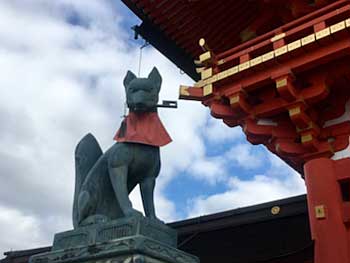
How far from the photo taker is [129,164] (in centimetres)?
370

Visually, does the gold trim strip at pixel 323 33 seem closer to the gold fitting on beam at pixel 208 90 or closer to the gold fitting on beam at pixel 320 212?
the gold fitting on beam at pixel 208 90

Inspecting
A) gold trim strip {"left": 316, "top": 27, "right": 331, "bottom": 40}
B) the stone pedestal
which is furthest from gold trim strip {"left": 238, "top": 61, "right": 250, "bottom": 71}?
the stone pedestal

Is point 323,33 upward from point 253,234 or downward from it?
upward

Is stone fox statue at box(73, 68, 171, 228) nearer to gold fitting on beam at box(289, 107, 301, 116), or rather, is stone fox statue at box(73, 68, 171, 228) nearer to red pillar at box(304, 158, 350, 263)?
gold fitting on beam at box(289, 107, 301, 116)

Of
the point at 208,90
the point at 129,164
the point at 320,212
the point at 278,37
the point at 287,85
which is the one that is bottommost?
the point at 320,212

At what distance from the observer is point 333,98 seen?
4.70 meters

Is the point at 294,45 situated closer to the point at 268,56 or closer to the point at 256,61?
the point at 268,56

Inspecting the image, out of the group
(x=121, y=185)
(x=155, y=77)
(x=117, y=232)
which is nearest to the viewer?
(x=117, y=232)

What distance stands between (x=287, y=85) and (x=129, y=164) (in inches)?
60.3

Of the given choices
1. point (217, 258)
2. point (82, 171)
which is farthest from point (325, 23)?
Answer: point (217, 258)

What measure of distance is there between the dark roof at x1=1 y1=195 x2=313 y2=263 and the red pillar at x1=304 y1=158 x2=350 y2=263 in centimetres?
163

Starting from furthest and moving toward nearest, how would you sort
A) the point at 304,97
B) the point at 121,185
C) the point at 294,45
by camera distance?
1. the point at 304,97
2. the point at 294,45
3. the point at 121,185

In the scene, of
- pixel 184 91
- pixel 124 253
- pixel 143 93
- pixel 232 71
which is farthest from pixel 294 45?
pixel 124 253

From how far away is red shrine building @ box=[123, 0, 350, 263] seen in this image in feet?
13.4
